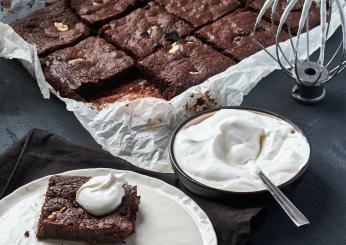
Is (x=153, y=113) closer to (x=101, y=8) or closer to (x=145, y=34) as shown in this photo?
(x=145, y=34)

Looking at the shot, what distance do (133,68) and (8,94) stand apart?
0.61 m

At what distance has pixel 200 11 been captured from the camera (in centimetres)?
357

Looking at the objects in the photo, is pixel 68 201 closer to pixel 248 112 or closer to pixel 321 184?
pixel 248 112

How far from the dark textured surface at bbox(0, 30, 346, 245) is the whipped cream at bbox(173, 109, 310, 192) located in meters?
0.17

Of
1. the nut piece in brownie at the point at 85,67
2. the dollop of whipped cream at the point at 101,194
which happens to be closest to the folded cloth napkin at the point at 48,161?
the dollop of whipped cream at the point at 101,194

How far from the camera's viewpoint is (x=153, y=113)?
2805 mm

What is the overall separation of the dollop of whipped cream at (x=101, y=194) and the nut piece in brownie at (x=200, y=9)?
146cm

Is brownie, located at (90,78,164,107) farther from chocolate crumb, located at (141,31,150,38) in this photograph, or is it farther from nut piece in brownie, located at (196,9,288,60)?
nut piece in brownie, located at (196,9,288,60)

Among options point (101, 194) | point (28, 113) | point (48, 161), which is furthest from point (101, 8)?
point (101, 194)

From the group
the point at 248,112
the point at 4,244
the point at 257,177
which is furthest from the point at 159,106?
the point at 4,244

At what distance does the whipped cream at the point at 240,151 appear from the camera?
2.33 m

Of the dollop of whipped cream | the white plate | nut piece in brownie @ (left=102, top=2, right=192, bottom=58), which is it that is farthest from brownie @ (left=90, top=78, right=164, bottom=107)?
the dollop of whipped cream

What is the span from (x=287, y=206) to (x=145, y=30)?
5.00ft

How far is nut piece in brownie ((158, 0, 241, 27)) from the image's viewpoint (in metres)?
3.52
